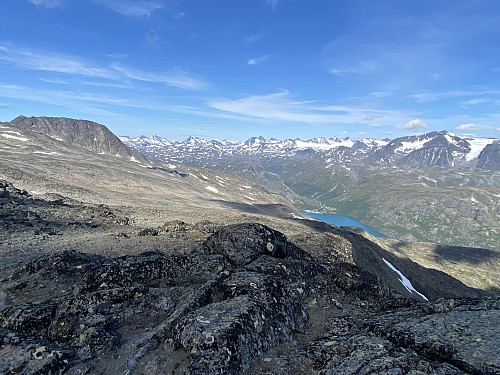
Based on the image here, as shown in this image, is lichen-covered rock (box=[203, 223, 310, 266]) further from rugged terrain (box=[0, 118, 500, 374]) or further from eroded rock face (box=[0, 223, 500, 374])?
eroded rock face (box=[0, 223, 500, 374])

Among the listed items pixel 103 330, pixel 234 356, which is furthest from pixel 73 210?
pixel 234 356

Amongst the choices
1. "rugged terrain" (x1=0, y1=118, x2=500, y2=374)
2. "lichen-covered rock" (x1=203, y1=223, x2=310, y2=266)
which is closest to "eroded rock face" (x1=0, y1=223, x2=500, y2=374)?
"rugged terrain" (x1=0, y1=118, x2=500, y2=374)

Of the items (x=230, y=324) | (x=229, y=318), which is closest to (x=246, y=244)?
(x=229, y=318)

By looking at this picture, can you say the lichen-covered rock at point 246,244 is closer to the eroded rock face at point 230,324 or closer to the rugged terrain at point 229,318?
the rugged terrain at point 229,318

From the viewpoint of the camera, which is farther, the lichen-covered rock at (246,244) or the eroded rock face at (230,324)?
the lichen-covered rock at (246,244)

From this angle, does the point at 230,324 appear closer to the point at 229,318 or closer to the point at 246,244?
the point at 229,318

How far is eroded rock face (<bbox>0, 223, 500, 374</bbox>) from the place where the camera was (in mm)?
8539

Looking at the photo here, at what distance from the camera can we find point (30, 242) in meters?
22.9

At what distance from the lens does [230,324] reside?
942cm

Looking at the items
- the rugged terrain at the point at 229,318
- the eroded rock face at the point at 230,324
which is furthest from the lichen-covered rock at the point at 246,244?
the eroded rock face at the point at 230,324

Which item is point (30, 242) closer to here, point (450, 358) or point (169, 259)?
point (169, 259)

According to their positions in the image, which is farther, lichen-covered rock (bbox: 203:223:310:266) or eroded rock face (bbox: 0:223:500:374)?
lichen-covered rock (bbox: 203:223:310:266)

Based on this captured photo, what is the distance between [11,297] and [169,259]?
739cm

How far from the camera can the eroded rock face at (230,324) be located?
28.0ft
